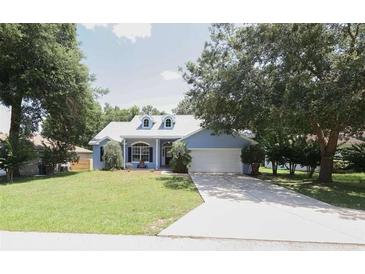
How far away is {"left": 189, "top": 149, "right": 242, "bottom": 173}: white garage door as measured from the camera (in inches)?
961

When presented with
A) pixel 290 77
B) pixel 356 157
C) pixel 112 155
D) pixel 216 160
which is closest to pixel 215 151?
pixel 216 160

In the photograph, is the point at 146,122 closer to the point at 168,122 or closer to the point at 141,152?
the point at 168,122

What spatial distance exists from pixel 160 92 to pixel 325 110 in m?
12.2

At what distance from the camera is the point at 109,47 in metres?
13.3

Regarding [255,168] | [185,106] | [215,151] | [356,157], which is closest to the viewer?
[356,157]

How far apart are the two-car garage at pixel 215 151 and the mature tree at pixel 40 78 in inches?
349

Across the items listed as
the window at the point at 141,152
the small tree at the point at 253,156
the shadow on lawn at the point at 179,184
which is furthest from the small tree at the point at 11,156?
the small tree at the point at 253,156

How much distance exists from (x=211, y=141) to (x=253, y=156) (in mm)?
3608

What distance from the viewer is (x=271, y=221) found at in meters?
8.03

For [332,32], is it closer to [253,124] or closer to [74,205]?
[253,124]

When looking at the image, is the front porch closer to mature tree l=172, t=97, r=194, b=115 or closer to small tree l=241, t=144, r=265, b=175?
mature tree l=172, t=97, r=194, b=115

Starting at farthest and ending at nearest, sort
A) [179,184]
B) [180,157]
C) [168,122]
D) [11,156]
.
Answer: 1. [168,122]
2. [180,157]
3. [11,156]
4. [179,184]

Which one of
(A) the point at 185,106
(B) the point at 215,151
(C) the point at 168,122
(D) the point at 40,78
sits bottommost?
(B) the point at 215,151

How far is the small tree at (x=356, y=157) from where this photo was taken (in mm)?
21969
